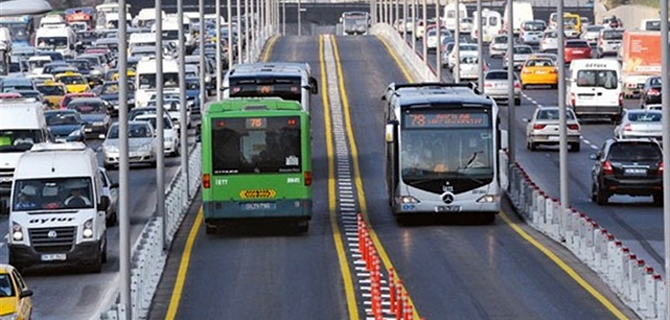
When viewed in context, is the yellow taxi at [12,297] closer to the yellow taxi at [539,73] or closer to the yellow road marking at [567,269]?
the yellow road marking at [567,269]

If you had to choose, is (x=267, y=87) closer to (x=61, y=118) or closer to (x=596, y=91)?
(x=61, y=118)

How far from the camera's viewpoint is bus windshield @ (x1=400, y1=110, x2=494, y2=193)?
46656 mm

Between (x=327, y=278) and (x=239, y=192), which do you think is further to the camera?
(x=239, y=192)

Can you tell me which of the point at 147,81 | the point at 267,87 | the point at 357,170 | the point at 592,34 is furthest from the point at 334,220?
the point at 592,34

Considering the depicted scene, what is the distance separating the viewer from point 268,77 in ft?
180

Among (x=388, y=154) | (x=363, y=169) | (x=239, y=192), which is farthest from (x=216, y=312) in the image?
(x=363, y=169)

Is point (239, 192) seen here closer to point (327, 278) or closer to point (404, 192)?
point (404, 192)

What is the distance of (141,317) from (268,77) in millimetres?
24183

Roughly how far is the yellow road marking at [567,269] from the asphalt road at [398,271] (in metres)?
0.11

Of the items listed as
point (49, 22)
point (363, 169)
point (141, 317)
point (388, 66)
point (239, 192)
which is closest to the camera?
point (141, 317)

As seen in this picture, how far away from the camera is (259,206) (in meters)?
44.3

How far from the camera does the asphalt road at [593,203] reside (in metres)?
44.4

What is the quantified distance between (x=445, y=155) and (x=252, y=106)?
459 cm

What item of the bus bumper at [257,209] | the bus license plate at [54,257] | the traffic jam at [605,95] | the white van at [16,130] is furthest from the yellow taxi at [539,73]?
the bus license plate at [54,257]
